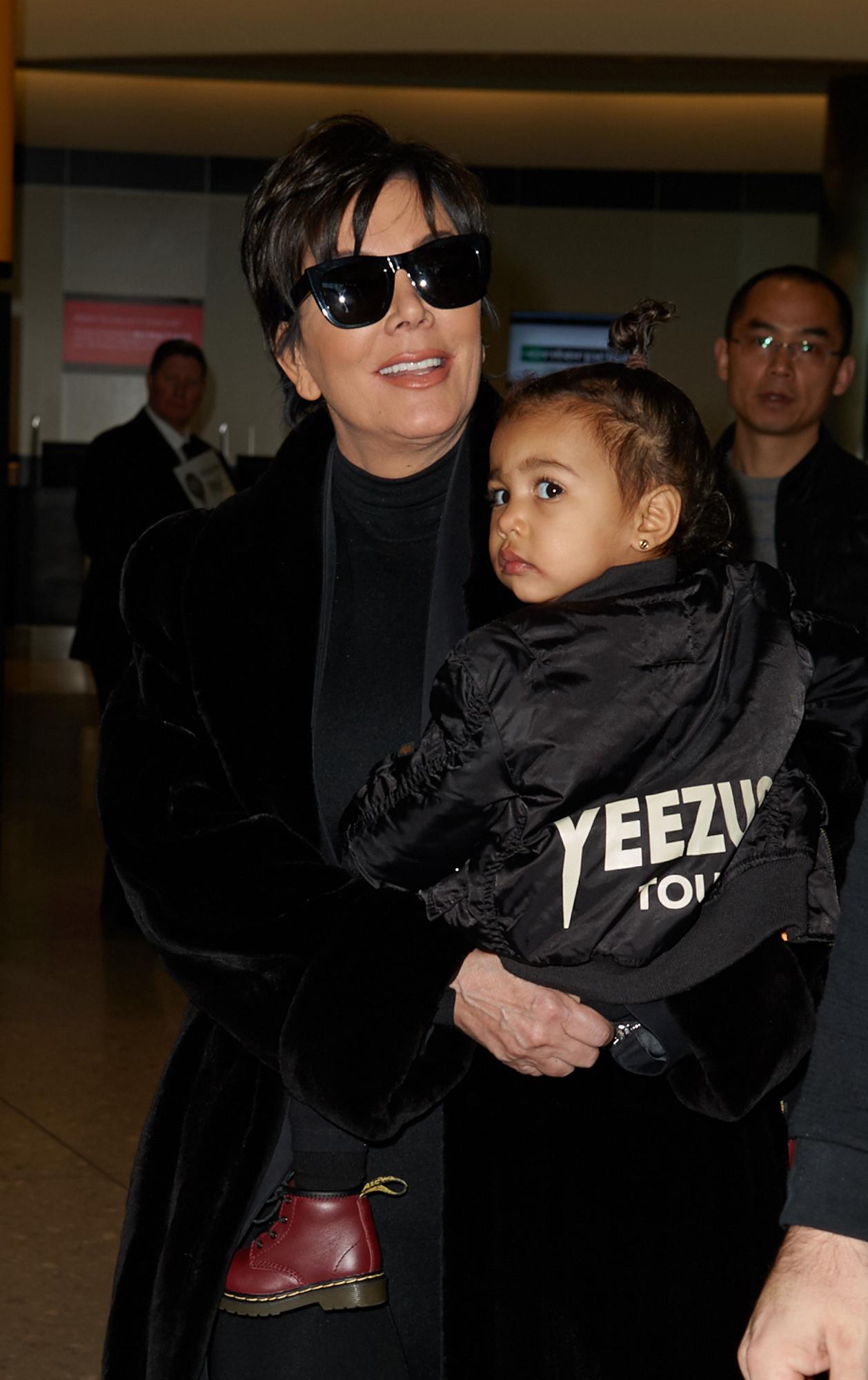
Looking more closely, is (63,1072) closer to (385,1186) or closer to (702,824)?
(385,1186)

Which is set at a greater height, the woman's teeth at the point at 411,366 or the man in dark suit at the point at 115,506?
the woman's teeth at the point at 411,366

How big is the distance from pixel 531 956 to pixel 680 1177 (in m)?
0.31

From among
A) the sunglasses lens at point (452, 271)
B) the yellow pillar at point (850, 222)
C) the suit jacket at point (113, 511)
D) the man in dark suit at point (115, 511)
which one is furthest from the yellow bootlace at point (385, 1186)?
the yellow pillar at point (850, 222)

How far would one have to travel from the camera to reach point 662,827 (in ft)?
5.59

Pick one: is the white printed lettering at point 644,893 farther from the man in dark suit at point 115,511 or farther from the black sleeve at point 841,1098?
the man in dark suit at point 115,511

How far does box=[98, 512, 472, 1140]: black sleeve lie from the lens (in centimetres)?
182

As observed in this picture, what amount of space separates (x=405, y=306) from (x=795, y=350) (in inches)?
98.4

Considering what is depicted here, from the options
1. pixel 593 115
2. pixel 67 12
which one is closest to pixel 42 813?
pixel 67 12

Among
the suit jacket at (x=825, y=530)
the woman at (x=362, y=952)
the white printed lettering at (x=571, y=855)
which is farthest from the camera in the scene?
the suit jacket at (x=825, y=530)

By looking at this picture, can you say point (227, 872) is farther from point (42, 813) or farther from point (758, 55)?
point (758, 55)

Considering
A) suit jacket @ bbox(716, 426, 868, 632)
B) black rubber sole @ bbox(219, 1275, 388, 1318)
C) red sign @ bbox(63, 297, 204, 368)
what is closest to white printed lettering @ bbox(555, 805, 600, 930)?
black rubber sole @ bbox(219, 1275, 388, 1318)

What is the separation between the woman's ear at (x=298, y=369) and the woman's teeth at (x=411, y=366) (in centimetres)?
15

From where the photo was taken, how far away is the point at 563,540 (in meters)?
1.85

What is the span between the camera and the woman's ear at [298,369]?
2.23 m
